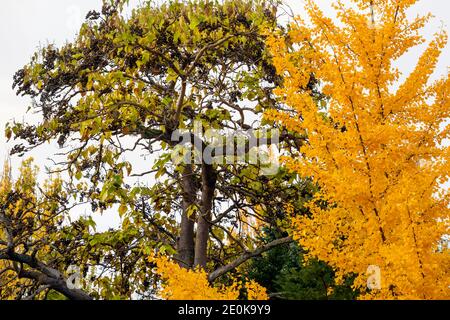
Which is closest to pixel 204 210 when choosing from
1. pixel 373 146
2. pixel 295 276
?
pixel 295 276

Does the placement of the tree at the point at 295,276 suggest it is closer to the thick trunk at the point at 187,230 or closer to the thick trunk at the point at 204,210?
the thick trunk at the point at 204,210

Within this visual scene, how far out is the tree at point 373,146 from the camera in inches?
242

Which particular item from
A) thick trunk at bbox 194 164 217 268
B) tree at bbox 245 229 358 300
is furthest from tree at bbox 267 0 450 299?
thick trunk at bbox 194 164 217 268

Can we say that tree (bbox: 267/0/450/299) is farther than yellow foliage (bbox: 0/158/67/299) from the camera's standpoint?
No

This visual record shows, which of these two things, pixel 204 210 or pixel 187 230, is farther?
pixel 187 230

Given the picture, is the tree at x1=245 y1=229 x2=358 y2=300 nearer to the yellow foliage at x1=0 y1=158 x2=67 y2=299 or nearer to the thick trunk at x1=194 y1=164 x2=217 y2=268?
the thick trunk at x1=194 y1=164 x2=217 y2=268

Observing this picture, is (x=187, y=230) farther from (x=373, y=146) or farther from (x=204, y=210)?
(x=373, y=146)

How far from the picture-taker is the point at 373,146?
260 inches

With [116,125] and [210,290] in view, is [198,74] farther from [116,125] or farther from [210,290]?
[210,290]

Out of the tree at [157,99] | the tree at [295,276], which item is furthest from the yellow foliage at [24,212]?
the tree at [295,276]

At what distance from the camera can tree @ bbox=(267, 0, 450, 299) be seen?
6.15m

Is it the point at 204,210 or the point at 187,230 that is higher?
the point at 204,210

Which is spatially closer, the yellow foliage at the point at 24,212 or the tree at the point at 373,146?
the tree at the point at 373,146

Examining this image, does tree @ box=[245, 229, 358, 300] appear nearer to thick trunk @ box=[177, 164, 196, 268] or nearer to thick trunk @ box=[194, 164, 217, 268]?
thick trunk @ box=[194, 164, 217, 268]
